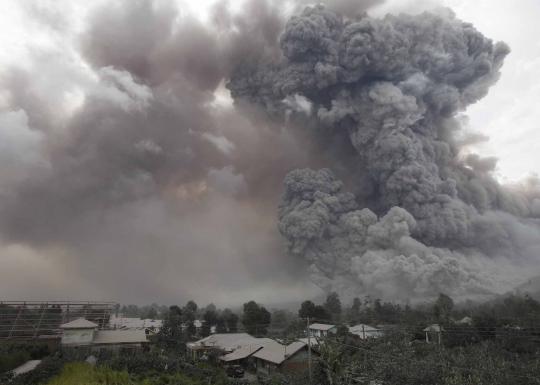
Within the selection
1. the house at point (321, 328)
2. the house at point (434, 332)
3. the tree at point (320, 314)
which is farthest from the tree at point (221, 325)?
the house at point (434, 332)

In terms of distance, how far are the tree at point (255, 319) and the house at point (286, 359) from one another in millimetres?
33583

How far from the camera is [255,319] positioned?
81688mm

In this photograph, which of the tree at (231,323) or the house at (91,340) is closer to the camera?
the house at (91,340)

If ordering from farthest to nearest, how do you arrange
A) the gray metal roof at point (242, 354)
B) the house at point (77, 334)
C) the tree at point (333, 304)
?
1. the tree at point (333, 304)
2. the house at point (77, 334)
3. the gray metal roof at point (242, 354)

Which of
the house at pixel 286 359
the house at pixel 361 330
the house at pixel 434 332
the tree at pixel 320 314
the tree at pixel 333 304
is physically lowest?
the house at pixel 286 359

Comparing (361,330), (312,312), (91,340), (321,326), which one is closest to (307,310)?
(312,312)

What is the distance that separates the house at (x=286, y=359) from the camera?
40.9 metres

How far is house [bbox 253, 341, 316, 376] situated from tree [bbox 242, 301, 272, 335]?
3358cm

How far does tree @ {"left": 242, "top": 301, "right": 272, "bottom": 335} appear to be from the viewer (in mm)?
78312

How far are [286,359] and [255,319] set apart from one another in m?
41.7

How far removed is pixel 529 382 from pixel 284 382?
16.2 meters

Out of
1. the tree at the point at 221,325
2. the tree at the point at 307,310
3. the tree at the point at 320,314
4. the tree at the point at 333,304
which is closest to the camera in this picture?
the tree at the point at 320,314

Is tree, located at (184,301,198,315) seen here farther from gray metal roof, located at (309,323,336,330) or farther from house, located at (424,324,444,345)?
house, located at (424,324,444,345)

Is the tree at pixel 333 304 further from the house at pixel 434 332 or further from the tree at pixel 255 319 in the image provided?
the house at pixel 434 332
